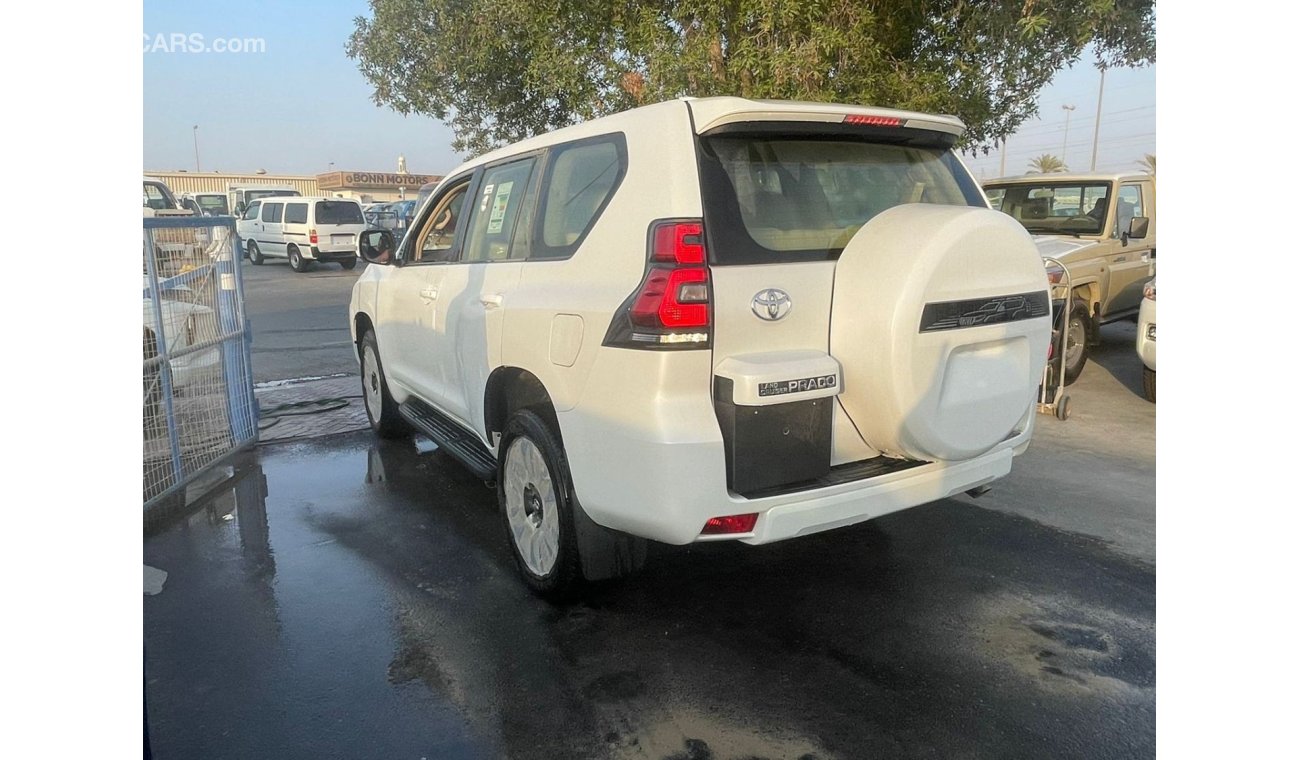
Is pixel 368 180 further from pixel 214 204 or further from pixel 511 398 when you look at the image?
pixel 511 398

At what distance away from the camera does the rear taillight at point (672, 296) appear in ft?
9.04

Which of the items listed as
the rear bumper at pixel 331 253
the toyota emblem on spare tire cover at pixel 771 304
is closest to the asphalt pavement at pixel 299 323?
the rear bumper at pixel 331 253

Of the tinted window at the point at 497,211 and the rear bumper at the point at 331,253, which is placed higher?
the rear bumper at the point at 331,253

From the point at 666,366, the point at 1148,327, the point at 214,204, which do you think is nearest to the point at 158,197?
the point at 214,204

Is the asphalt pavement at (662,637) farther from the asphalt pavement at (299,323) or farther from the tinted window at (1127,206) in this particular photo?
the tinted window at (1127,206)

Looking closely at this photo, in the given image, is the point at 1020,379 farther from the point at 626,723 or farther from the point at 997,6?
the point at 997,6

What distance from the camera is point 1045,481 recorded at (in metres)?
5.11

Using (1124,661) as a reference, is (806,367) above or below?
above

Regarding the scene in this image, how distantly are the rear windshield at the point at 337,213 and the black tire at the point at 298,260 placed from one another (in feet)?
3.26

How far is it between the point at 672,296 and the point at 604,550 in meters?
1.08

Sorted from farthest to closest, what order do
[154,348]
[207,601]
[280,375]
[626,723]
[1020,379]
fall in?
[280,375] → [154,348] → [207,601] → [1020,379] → [626,723]

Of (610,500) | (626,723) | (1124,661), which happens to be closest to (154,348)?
(610,500)

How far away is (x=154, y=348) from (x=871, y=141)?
13.7 ft

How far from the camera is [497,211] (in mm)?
4180
